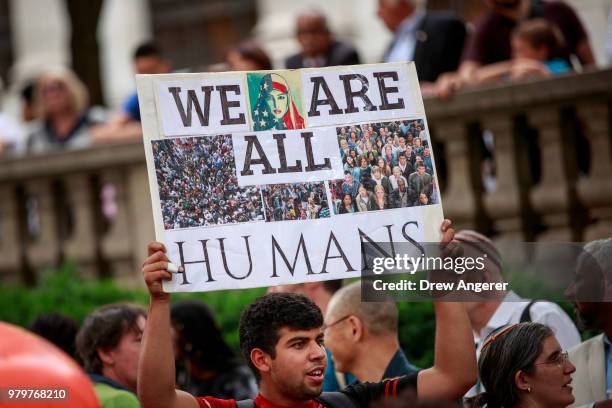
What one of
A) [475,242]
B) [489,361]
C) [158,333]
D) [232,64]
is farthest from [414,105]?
[232,64]

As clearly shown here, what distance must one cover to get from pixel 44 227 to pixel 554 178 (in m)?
4.66

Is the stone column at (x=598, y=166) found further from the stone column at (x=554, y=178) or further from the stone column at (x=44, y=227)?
the stone column at (x=44, y=227)

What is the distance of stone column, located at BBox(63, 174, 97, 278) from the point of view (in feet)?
38.2

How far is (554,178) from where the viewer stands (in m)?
9.45

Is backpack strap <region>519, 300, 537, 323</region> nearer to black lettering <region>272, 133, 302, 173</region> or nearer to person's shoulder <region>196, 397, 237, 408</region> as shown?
black lettering <region>272, 133, 302, 173</region>

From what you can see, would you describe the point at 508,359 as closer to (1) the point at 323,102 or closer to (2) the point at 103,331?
(1) the point at 323,102

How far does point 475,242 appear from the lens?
6090mm

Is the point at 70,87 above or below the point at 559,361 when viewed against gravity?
above

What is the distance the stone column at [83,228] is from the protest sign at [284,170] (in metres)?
6.03

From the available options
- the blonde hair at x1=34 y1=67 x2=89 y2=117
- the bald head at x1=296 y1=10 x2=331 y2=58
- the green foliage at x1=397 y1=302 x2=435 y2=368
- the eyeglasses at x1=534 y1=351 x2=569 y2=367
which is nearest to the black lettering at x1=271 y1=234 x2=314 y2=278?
the eyeglasses at x1=534 y1=351 x2=569 y2=367

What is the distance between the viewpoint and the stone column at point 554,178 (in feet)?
30.7

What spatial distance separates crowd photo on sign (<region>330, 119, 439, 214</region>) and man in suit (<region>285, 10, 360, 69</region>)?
4849mm

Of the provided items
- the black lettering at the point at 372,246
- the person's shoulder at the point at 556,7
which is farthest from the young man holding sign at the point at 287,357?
the person's shoulder at the point at 556,7

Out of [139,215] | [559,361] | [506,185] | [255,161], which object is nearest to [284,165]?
[255,161]
